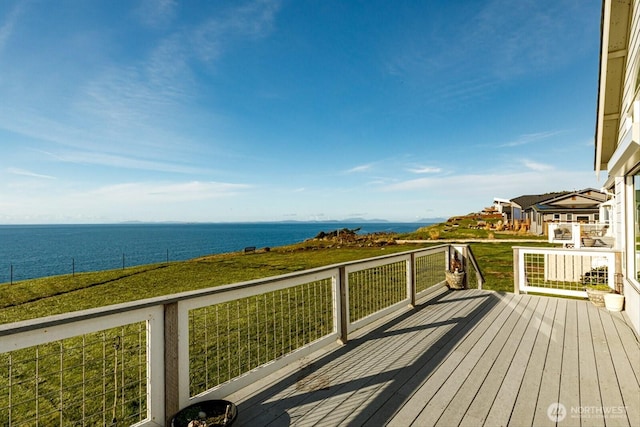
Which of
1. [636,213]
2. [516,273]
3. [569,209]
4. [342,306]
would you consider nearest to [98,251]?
[342,306]

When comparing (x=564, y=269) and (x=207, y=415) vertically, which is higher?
(x=564, y=269)

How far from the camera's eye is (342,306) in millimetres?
3730

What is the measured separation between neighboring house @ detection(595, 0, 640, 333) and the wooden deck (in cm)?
93

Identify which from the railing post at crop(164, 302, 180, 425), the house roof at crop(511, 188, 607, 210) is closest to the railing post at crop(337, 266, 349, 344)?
the railing post at crop(164, 302, 180, 425)

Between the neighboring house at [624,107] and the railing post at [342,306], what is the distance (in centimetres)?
331

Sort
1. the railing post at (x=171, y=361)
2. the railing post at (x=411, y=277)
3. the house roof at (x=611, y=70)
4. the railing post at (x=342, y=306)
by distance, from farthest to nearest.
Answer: the railing post at (x=411, y=277)
the house roof at (x=611, y=70)
the railing post at (x=342, y=306)
the railing post at (x=171, y=361)

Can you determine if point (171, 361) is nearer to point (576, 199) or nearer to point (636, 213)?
point (636, 213)

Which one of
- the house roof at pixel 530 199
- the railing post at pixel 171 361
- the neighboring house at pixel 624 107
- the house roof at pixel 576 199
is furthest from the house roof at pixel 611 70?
the house roof at pixel 530 199

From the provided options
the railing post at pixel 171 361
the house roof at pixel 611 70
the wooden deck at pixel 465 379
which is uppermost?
the house roof at pixel 611 70

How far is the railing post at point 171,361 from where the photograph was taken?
2090mm

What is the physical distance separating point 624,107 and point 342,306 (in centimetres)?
532

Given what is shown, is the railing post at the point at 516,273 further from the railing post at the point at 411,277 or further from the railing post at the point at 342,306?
the railing post at the point at 342,306

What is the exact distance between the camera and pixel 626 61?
14.1ft

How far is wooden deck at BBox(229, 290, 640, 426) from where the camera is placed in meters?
2.26
